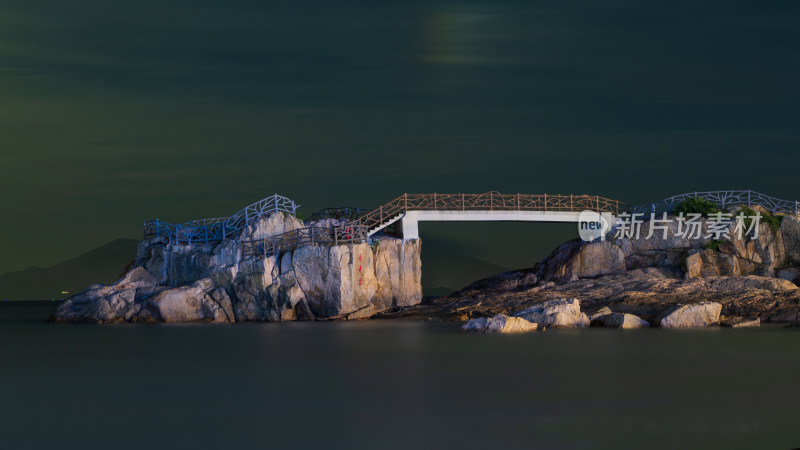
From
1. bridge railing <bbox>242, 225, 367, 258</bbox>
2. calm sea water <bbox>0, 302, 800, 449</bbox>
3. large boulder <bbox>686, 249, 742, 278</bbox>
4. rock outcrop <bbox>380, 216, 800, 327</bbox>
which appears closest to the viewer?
calm sea water <bbox>0, 302, 800, 449</bbox>

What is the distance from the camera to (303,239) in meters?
46.5

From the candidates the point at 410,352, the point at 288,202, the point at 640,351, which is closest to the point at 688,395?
the point at 640,351

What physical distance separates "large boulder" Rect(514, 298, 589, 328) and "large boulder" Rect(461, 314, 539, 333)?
93 cm

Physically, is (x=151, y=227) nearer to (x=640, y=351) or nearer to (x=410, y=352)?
(x=410, y=352)

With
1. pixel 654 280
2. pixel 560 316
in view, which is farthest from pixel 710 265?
pixel 560 316

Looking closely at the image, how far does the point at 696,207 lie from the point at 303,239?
23.4m

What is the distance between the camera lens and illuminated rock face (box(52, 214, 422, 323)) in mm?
45188

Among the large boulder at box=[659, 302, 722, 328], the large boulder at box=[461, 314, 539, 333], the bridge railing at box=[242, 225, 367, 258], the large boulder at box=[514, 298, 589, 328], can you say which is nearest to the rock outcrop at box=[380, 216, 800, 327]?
the large boulder at box=[514, 298, 589, 328]

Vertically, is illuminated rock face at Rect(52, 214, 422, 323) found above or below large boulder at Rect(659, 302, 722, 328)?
above

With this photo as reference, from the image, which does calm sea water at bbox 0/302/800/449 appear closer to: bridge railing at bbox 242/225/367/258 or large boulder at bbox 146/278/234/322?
large boulder at bbox 146/278/234/322

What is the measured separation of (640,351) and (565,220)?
83.2 ft

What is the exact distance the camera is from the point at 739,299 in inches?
1609

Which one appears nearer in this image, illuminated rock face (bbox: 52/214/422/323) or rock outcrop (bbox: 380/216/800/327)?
rock outcrop (bbox: 380/216/800/327)

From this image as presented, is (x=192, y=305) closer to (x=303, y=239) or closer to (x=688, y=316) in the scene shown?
(x=303, y=239)
